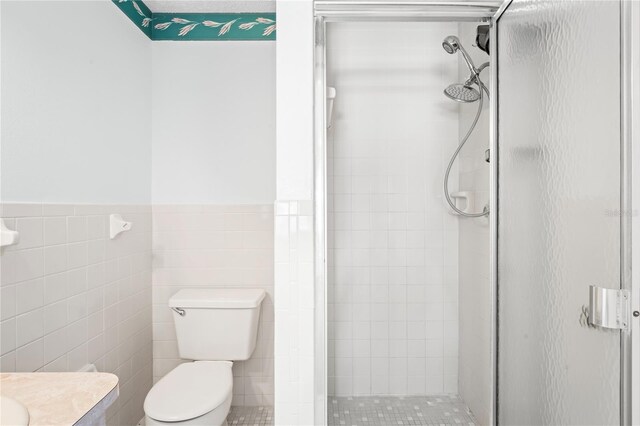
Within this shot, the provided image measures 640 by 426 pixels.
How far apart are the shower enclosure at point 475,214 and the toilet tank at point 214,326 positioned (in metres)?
0.46

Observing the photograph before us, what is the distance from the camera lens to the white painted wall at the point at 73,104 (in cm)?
123

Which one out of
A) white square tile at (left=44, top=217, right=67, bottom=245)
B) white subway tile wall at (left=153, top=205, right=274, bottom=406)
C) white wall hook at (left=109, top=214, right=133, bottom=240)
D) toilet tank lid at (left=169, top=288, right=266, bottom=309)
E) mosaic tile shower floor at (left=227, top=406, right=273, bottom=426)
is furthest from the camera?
white subway tile wall at (left=153, top=205, right=274, bottom=406)

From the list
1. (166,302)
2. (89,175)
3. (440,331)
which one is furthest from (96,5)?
(440,331)

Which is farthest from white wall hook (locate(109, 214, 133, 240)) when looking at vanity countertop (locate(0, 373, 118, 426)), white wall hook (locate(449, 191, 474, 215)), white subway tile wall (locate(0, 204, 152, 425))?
white wall hook (locate(449, 191, 474, 215))

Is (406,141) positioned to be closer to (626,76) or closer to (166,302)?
(626,76)

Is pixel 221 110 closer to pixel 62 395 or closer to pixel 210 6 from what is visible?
pixel 210 6

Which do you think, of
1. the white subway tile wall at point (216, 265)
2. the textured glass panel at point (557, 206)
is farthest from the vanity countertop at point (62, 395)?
the white subway tile wall at point (216, 265)

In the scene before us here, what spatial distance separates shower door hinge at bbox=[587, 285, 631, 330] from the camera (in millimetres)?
739

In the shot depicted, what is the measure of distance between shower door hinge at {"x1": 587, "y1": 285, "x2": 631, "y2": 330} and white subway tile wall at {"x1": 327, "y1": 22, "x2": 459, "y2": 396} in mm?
947

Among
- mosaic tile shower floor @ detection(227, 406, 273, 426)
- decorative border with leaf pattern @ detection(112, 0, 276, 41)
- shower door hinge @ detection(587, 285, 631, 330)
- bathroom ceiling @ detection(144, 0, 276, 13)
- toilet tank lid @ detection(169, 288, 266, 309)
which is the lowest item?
mosaic tile shower floor @ detection(227, 406, 273, 426)

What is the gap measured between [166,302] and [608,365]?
6.44 feet

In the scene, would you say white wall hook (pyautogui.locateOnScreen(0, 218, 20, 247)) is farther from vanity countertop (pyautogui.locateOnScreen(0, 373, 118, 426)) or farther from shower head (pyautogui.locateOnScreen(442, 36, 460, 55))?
shower head (pyautogui.locateOnScreen(442, 36, 460, 55))

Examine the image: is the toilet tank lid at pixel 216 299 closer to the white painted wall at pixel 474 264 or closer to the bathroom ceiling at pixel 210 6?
the white painted wall at pixel 474 264

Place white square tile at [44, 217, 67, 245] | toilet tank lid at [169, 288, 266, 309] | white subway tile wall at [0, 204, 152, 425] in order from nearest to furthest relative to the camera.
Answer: white subway tile wall at [0, 204, 152, 425] → white square tile at [44, 217, 67, 245] → toilet tank lid at [169, 288, 266, 309]
